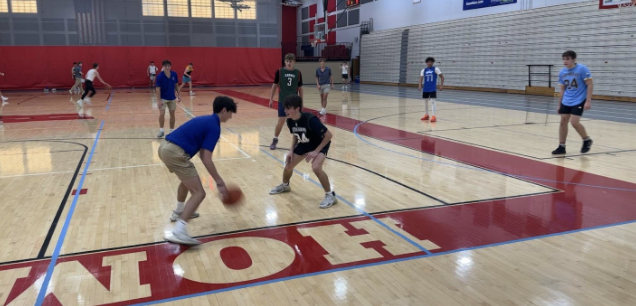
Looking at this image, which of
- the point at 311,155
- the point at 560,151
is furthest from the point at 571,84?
the point at 311,155

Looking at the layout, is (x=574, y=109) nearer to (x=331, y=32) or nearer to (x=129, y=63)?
(x=129, y=63)

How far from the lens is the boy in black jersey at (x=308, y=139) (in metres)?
5.05

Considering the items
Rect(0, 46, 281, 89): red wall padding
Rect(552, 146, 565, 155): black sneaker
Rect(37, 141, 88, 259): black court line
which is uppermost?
Rect(0, 46, 281, 89): red wall padding

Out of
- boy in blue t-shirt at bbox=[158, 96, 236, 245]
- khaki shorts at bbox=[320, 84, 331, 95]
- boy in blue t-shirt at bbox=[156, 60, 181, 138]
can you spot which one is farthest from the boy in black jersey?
khaki shorts at bbox=[320, 84, 331, 95]

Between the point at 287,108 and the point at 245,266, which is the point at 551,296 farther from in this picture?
the point at 287,108

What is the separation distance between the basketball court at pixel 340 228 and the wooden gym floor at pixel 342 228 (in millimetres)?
20

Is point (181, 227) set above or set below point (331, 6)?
below

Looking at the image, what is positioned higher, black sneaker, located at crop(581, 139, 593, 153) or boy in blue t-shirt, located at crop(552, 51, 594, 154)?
boy in blue t-shirt, located at crop(552, 51, 594, 154)

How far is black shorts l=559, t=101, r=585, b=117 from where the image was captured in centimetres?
814

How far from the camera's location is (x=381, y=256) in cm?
409

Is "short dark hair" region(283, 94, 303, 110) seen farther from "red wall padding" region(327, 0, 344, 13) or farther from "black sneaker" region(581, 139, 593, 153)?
"red wall padding" region(327, 0, 344, 13)

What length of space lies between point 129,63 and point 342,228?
2963cm

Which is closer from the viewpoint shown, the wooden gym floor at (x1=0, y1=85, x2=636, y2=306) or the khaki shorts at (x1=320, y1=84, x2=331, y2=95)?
the wooden gym floor at (x1=0, y1=85, x2=636, y2=306)

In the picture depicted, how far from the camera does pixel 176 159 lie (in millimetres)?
4188
